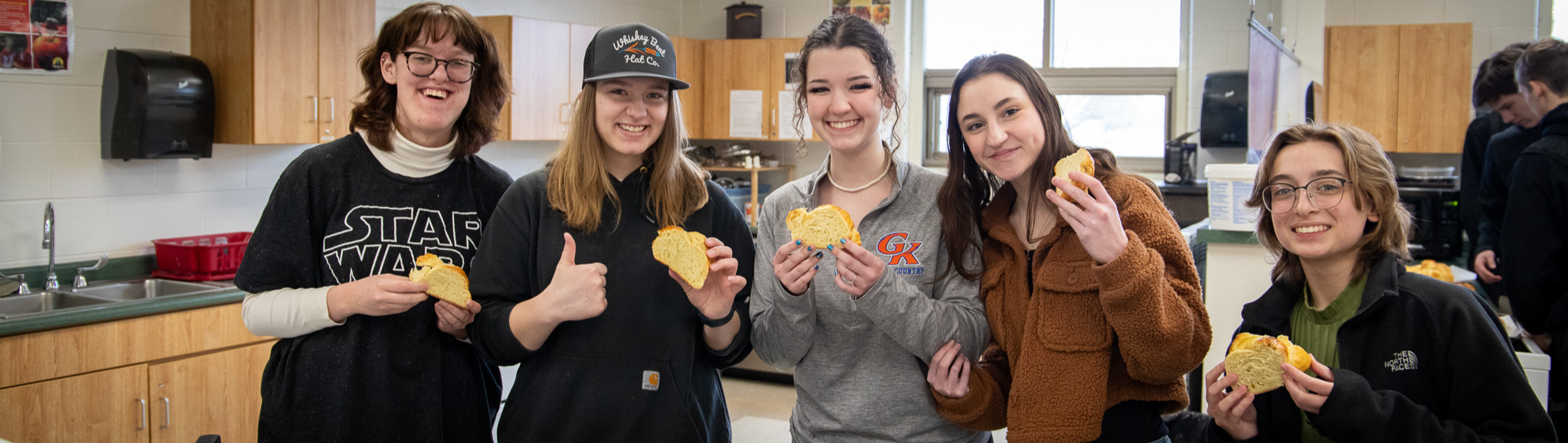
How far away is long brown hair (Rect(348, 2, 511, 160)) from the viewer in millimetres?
1793

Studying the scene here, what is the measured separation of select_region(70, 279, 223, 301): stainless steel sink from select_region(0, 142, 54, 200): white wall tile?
0.40m

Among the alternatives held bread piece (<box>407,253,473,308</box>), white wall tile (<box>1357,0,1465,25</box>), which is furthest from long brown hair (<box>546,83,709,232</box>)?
white wall tile (<box>1357,0,1465,25</box>)

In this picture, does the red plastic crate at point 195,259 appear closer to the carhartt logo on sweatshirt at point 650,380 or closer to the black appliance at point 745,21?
the carhartt logo on sweatshirt at point 650,380

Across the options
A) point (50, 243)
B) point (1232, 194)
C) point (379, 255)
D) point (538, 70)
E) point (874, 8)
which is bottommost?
point (50, 243)

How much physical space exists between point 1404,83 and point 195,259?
6.40 m

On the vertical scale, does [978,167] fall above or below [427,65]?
below

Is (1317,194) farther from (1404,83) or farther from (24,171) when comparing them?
(1404,83)

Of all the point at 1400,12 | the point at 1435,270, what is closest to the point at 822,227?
the point at 1435,270

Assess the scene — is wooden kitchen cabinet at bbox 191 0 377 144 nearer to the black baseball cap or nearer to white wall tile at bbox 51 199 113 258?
white wall tile at bbox 51 199 113 258

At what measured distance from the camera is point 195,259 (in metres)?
3.74

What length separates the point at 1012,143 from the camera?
155cm

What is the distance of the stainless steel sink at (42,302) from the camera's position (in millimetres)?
3314

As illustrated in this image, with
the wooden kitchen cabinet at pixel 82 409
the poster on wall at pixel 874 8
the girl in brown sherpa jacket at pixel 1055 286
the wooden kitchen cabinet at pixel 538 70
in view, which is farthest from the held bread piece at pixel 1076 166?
the poster on wall at pixel 874 8

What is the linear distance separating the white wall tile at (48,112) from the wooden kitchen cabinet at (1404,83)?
6.28 m
